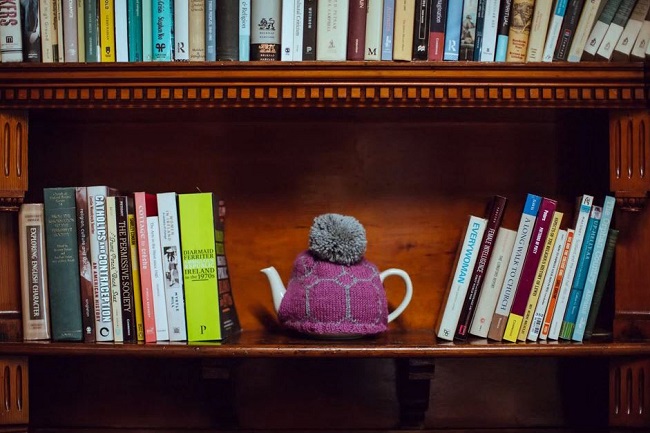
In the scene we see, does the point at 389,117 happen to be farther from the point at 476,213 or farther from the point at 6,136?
the point at 6,136

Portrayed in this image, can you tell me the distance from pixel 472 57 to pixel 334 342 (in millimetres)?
514

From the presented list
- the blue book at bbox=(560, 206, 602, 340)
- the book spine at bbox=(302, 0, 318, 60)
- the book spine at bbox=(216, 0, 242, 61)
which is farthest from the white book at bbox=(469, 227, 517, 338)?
the book spine at bbox=(216, 0, 242, 61)

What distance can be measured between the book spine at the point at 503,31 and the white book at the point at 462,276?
0.89ft

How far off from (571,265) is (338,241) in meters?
0.39

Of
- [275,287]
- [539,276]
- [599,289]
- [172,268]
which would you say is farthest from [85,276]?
[599,289]

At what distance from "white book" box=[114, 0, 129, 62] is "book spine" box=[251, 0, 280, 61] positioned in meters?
0.21

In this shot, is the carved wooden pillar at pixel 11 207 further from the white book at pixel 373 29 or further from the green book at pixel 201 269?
the white book at pixel 373 29

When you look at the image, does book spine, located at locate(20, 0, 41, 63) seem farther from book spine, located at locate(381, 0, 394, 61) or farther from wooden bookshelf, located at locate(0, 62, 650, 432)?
book spine, located at locate(381, 0, 394, 61)

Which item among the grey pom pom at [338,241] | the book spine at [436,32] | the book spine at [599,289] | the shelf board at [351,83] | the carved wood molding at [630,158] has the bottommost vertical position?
the book spine at [599,289]

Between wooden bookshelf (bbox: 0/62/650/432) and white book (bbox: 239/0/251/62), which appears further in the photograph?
wooden bookshelf (bbox: 0/62/650/432)

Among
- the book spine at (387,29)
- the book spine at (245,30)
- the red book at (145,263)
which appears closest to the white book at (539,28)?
the book spine at (387,29)

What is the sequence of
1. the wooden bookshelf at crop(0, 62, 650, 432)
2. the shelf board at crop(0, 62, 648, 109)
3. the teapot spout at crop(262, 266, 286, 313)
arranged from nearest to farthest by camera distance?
the shelf board at crop(0, 62, 648, 109)
the teapot spout at crop(262, 266, 286, 313)
the wooden bookshelf at crop(0, 62, 650, 432)

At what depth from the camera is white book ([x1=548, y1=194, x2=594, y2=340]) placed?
3.89 ft

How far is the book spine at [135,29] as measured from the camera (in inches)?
45.7
